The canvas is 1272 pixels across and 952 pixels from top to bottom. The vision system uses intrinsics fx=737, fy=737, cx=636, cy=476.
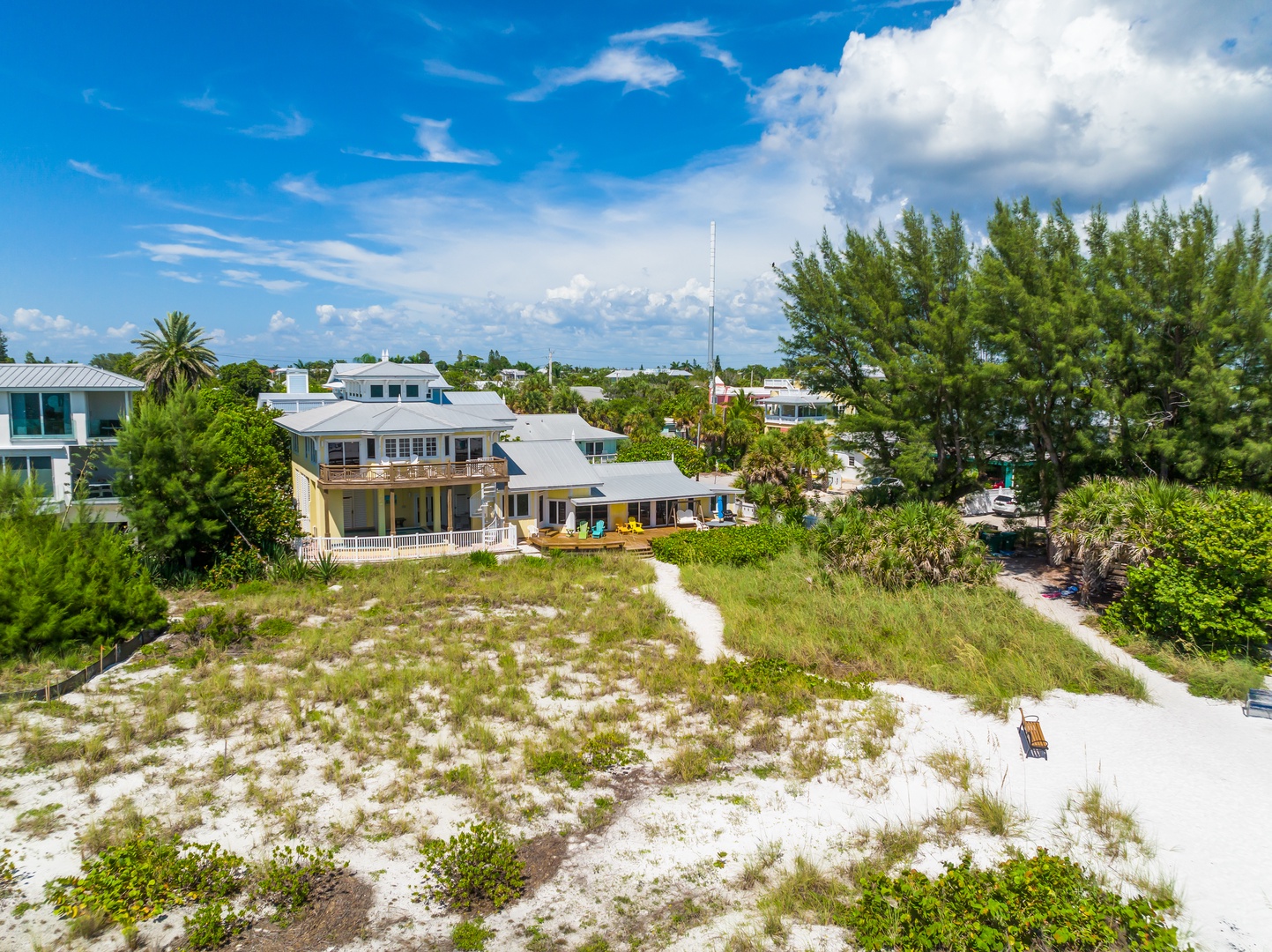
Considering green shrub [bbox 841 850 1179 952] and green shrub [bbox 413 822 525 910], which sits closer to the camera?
green shrub [bbox 841 850 1179 952]

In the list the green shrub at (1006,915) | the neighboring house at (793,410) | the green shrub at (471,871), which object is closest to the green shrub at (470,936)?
the green shrub at (471,871)

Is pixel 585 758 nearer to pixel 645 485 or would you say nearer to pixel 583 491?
pixel 583 491

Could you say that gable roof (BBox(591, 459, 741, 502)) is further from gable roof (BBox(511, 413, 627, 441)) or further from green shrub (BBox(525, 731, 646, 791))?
green shrub (BBox(525, 731, 646, 791))

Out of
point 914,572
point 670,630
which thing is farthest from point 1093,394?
point 670,630

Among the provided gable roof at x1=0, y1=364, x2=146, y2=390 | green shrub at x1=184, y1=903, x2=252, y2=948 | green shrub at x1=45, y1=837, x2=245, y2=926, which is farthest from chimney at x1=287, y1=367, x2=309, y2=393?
green shrub at x1=184, y1=903, x2=252, y2=948

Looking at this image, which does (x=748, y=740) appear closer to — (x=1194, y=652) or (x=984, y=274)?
(x=1194, y=652)

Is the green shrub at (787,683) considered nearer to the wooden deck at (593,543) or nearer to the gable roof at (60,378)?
the wooden deck at (593,543)
